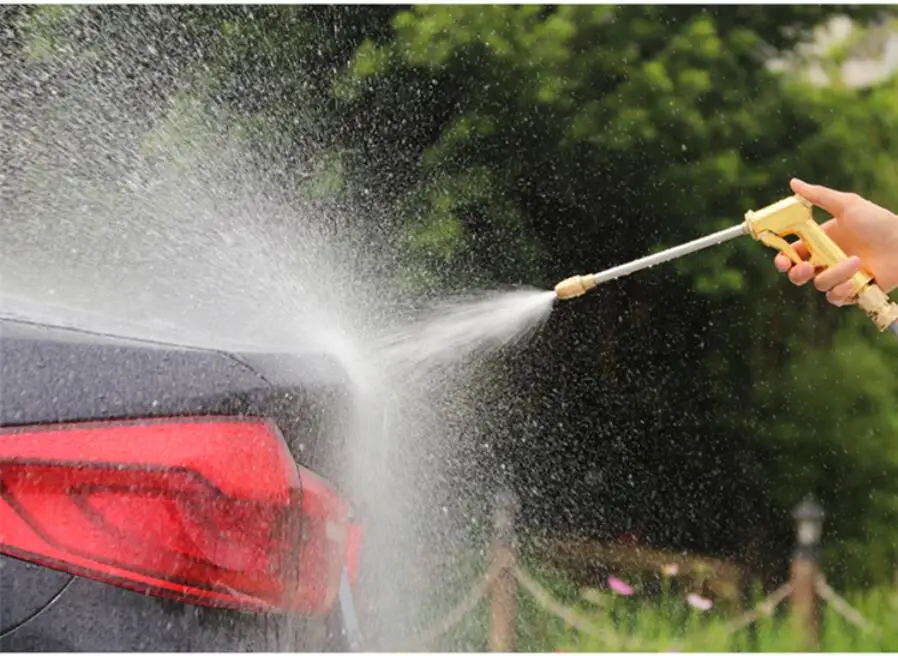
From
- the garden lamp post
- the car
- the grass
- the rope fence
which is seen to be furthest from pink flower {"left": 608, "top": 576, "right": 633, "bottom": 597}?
the car

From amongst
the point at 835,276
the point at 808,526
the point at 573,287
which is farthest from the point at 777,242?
the point at 808,526

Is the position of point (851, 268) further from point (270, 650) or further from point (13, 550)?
point (13, 550)

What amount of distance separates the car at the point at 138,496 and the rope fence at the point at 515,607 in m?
2.50

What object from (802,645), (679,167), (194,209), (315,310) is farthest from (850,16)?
(315,310)

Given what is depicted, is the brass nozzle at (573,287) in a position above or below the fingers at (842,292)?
above

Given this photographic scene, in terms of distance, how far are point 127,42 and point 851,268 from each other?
3.49 metres

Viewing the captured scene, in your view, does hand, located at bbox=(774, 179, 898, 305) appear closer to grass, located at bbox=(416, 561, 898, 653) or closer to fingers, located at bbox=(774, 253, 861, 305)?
fingers, located at bbox=(774, 253, 861, 305)

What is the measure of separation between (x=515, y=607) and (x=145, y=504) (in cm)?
310

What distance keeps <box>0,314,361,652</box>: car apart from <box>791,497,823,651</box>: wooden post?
3.64m

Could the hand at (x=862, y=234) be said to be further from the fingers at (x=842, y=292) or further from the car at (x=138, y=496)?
the car at (x=138, y=496)

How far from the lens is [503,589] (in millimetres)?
4703

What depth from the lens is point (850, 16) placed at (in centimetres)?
550

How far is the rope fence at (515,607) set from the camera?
181 inches

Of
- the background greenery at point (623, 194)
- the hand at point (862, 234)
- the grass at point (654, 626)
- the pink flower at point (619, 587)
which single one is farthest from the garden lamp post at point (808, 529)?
the hand at point (862, 234)
